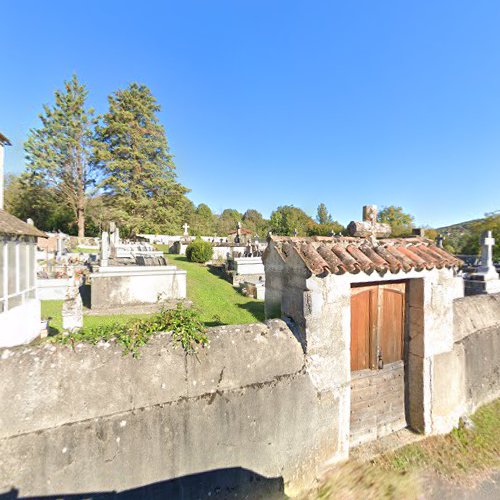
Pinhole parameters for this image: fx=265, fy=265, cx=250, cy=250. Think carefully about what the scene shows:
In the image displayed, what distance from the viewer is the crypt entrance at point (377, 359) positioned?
135 inches

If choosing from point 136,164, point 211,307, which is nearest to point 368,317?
point 211,307

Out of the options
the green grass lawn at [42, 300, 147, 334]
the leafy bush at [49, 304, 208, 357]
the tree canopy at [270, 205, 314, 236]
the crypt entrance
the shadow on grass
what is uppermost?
the tree canopy at [270, 205, 314, 236]

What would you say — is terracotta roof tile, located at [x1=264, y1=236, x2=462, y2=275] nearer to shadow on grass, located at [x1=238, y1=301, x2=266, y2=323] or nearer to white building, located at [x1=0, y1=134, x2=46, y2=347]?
shadow on grass, located at [x1=238, y1=301, x2=266, y2=323]

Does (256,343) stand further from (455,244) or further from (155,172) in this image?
(155,172)

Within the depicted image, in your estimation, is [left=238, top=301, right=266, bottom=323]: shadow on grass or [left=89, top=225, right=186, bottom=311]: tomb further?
[left=89, top=225, right=186, bottom=311]: tomb

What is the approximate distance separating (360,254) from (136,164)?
3781 cm

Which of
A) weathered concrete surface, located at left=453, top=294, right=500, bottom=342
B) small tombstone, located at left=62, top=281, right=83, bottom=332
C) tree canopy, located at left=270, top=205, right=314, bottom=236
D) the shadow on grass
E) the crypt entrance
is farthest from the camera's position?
tree canopy, located at left=270, top=205, right=314, bottom=236

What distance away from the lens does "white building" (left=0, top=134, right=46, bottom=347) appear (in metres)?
6.01

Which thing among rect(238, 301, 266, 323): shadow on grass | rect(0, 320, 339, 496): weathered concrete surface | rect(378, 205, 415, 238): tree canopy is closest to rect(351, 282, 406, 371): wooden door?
rect(0, 320, 339, 496): weathered concrete surface

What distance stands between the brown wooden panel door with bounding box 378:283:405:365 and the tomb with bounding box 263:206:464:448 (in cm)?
1

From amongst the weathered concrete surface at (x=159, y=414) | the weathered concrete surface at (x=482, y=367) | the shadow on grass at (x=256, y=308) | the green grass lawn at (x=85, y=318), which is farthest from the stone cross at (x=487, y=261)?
the green grass lawn at (x=85, y=318)

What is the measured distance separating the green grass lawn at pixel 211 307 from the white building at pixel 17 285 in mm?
1173

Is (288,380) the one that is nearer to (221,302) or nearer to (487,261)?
(221,302)

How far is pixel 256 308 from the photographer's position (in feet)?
33.8
